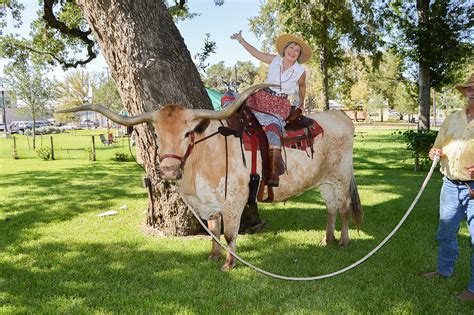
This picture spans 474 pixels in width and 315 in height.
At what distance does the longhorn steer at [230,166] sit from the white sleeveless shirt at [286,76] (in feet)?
2.52

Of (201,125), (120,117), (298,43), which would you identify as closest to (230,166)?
(201,125)

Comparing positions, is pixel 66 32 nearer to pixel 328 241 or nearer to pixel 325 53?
pixel 328 241

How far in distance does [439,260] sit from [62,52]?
1805 centimetres

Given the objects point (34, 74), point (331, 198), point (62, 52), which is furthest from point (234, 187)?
point (34, 74)

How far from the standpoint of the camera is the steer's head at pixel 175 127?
3.85 metres

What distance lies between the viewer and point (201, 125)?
4.16 meters

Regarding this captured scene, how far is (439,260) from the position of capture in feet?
14.6

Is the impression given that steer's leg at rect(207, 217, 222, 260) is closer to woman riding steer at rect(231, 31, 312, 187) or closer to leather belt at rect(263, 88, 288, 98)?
woman riding steer at rect(231, 31, 312, 187)

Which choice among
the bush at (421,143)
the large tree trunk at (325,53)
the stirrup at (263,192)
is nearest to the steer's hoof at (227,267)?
the stirrup at (263,192)

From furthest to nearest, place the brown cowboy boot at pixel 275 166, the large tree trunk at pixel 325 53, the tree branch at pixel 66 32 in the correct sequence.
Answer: the large tree trunk at pixel 325 53
the tree branch at pixel 66 32
the brown cowboy boot at pixel 275 166

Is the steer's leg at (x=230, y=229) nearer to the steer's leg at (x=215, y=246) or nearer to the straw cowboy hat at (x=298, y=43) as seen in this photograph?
the steer's leg at (x=215, y=246)

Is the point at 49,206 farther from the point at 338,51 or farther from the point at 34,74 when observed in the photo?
the point at 34,74

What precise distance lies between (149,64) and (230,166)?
81.2 inches

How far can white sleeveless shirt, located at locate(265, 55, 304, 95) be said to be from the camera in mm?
4961
